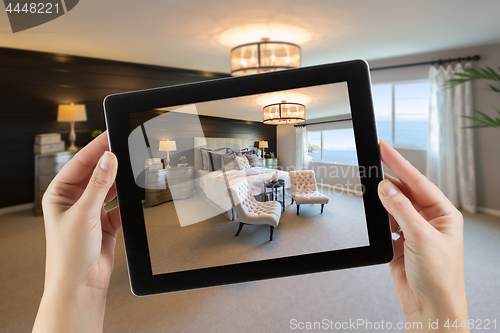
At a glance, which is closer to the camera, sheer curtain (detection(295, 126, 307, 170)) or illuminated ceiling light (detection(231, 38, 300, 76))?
sheer curtain (detection(295, 126, 307, 170))

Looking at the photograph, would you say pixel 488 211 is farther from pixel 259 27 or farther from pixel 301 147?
pixel 301 147

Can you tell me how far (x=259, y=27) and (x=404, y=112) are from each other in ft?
10.5

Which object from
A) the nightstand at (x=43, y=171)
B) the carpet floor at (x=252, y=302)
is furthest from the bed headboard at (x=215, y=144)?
the nightstand at (x=43, y=171)

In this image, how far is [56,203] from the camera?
0.66m

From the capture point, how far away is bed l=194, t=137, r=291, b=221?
67 cm

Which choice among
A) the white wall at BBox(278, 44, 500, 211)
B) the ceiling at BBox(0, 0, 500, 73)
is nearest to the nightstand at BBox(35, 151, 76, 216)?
the ceiling at BBox(0, 0, 500, 73)

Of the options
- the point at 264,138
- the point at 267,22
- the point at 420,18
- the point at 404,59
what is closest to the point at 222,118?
the point at 264,138

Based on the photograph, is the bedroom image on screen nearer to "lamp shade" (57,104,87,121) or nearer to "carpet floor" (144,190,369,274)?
"carpet floor" (144,190,369,274)

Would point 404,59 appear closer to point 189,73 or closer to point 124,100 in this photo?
point 189,73

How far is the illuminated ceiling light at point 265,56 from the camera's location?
285cm

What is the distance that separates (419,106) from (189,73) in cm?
428

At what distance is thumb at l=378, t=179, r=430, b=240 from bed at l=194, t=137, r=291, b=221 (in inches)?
8.9

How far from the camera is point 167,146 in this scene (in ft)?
2.16

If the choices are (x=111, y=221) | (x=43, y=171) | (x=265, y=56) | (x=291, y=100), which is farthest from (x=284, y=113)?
(x=43, y=171)
